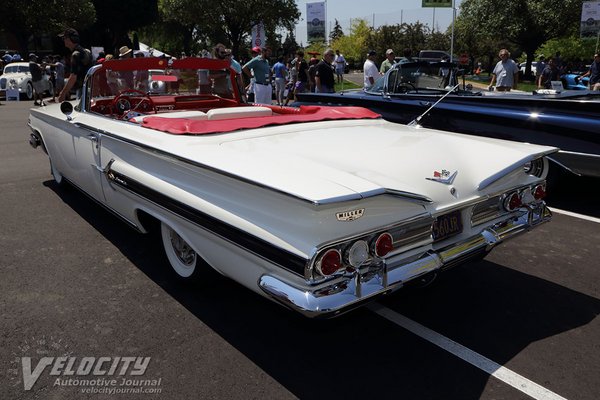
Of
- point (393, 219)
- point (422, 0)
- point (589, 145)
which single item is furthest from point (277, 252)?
point (422, 0)

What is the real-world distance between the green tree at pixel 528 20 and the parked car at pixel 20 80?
27047mm

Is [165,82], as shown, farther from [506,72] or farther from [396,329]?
[506,72]

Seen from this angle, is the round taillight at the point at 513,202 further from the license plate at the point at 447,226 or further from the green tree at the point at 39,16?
the green tree at the point at 39,16

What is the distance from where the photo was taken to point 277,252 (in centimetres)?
213

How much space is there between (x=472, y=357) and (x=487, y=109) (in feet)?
11.9

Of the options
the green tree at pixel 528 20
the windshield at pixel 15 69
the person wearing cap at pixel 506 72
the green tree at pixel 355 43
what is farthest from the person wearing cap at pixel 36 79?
the green tree at pixel 355 43

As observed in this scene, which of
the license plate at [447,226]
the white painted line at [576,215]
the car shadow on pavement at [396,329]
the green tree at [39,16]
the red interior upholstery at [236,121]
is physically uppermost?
the green tree at [39,16]

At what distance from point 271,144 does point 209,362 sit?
123cm

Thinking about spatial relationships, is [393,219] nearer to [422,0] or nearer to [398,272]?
[398,272]

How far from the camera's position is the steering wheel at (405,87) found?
21.5 ft

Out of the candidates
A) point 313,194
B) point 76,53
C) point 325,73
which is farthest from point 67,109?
point 325,73

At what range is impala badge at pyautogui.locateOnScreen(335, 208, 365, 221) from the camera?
209 cm

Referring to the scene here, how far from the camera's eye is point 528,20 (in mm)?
31312

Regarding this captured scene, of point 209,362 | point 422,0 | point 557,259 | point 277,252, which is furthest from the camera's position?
point 422,0
